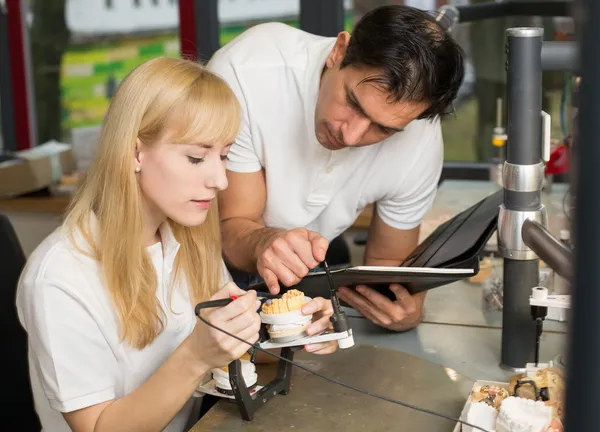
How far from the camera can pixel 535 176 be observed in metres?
1.27

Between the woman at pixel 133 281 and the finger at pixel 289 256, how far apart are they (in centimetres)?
9

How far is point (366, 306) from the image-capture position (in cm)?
154

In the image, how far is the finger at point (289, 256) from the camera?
1326mm

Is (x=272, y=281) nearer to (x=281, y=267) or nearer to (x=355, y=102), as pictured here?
(x=281, y=267)

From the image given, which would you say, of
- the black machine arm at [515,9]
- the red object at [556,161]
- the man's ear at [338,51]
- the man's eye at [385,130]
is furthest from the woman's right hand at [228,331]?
the black machine arm at [515,9]

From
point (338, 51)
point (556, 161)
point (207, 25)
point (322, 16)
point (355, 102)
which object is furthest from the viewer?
point (207, 25)

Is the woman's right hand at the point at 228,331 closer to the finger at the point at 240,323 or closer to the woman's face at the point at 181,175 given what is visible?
the finger at the point at 240,323

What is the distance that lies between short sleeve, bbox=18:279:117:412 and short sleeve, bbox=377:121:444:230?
0.82m

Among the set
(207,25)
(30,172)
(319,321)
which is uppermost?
(207,25)

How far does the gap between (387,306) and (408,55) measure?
0.46 meters

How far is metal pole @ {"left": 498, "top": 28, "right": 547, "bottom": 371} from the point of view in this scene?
48.7 inches

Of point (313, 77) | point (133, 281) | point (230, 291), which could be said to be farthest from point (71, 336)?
point (313, 77)

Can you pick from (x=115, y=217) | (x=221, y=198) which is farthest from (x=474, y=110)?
(x=115, y=217)

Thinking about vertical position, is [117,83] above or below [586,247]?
below
